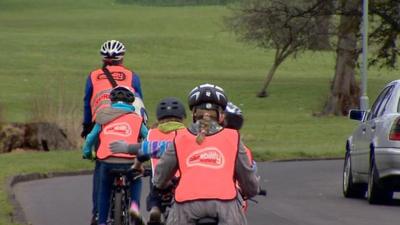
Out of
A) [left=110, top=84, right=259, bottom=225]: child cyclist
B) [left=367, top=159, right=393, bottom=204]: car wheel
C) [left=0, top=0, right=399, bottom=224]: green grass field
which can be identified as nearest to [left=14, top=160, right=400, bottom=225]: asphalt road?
[left=367, top=159, right=393, bottom=204]: car wheel

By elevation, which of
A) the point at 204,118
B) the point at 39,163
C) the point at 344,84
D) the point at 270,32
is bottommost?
the point at 344,84

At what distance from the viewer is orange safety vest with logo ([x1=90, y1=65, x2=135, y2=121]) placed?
1221 centimetres

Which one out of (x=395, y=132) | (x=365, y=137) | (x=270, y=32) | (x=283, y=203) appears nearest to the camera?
(x=395, y=132)

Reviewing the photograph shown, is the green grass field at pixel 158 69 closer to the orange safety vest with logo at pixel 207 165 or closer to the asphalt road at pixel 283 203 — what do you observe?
the asphalt road at pixel 283 203

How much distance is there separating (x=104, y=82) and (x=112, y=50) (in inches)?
12.6

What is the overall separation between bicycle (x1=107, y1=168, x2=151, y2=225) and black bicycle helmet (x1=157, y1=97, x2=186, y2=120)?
5.59 feet

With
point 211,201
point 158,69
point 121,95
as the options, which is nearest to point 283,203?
point 121,95

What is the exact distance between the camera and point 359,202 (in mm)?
17766

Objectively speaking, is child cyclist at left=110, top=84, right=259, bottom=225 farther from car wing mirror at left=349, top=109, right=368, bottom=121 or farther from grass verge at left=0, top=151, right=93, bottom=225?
grass verge at left=0, top=151, right=93, bottom=225

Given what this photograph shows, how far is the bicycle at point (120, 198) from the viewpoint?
11.4 metres

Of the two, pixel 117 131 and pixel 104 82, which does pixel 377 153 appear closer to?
pixel 104 82

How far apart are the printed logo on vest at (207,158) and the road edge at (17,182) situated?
663 centimetres

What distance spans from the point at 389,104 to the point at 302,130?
83.6 ft

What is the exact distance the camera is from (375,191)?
16844mm
